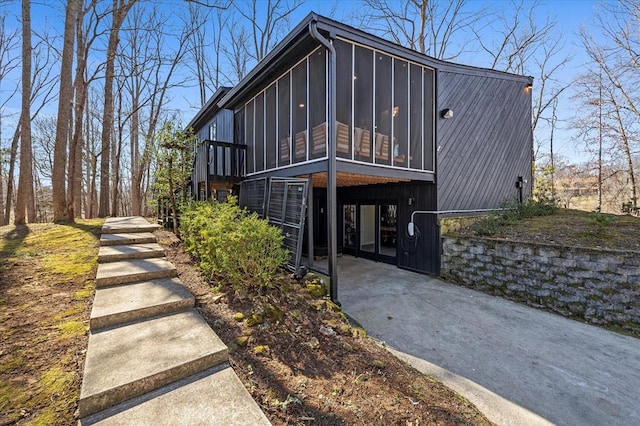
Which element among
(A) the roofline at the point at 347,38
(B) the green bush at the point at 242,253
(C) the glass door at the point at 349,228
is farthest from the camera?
(C) the glass door at the point at 349,228

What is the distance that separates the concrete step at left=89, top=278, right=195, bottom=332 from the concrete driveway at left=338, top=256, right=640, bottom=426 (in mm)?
2547

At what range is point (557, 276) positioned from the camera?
5.00 m

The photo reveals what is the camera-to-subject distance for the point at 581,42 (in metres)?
11.3

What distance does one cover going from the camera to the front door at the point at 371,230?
775 cm

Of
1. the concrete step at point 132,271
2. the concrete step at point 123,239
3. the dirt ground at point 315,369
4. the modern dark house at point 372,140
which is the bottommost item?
the dirt ground at point 315,369

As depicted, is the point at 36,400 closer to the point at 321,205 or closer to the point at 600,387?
the point at 600,387

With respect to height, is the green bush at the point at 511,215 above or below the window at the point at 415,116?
below

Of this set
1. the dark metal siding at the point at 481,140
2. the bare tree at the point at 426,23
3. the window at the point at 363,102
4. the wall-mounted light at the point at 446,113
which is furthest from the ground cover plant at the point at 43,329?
the bare tree at the point at 426,23

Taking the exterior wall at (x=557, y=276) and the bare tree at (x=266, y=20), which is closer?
the exterior wall at (x=557, y=276)

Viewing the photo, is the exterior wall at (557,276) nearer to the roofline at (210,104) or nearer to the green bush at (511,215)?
the green bush at (511,215)

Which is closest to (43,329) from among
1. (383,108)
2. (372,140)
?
(372,140)

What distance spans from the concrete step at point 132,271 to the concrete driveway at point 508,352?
111 inches

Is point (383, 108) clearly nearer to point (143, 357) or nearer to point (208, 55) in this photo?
point (143, 357)

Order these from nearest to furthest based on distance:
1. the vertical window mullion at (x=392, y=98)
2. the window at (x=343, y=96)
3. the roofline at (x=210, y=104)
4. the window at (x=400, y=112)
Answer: the window at (x=343, y=96) → the vertical window mullion at (x=392, y=98) → the window at (x=400, y=112) → the roofline at (x=210, y=104)
